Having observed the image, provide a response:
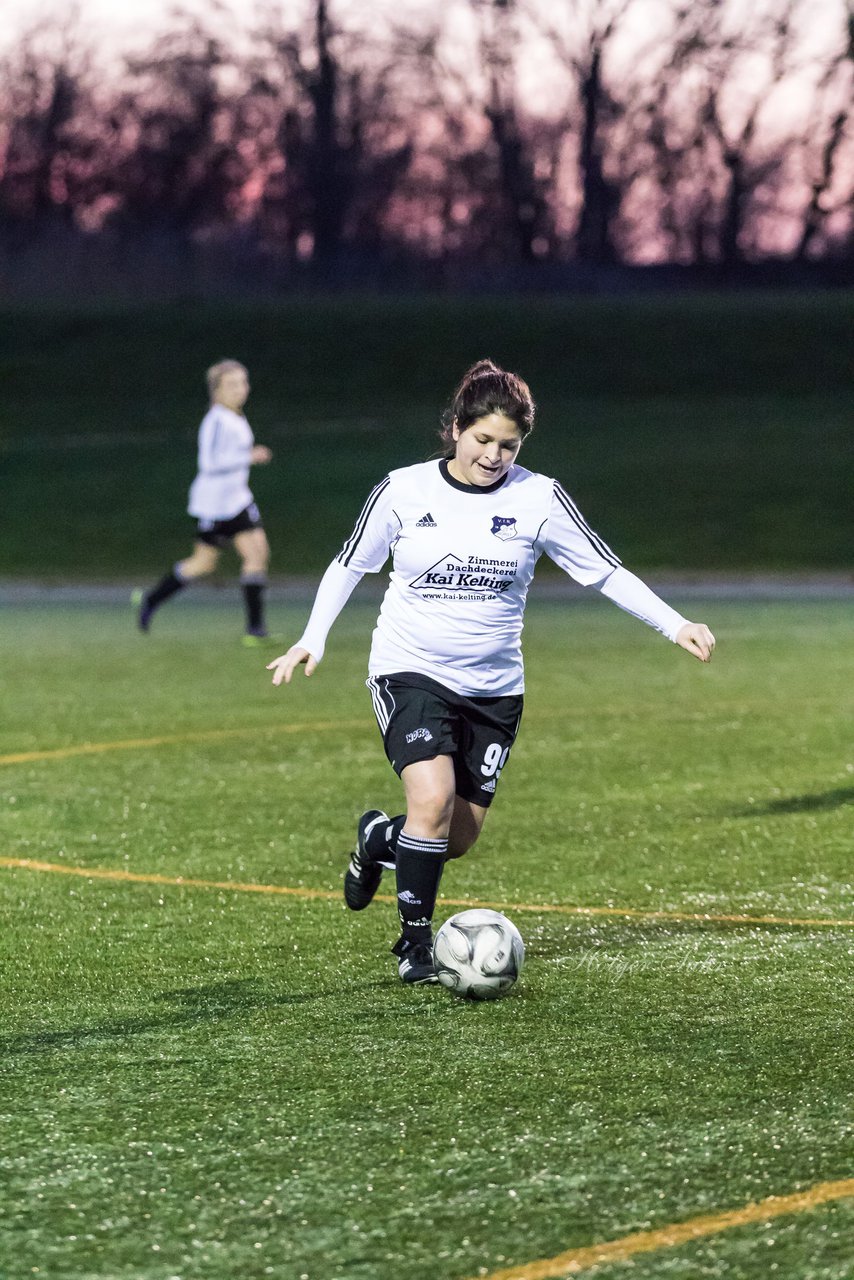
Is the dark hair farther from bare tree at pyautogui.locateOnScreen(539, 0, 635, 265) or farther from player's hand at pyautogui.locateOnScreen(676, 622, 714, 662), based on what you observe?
bare tree at pyautogui.locateOnScreen(539, 0, 635, 265)

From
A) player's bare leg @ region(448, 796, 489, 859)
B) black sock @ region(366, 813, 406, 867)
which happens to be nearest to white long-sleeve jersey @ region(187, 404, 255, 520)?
black sock @ region(366, 813, 406, 867)

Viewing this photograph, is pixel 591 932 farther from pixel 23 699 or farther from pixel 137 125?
pixel 137 125

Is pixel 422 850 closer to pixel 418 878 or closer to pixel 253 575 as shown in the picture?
pixel 418 878

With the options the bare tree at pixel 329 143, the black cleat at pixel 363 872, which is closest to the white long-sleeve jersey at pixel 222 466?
the black cleat at pixel 363 872

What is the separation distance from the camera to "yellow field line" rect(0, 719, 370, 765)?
11.1 metres

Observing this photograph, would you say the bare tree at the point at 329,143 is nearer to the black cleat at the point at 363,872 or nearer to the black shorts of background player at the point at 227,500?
the black shorts of background player at the point at 227,500

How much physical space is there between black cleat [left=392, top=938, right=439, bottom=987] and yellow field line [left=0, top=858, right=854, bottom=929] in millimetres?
1079

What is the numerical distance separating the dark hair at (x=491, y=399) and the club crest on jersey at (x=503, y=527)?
0.29 meters

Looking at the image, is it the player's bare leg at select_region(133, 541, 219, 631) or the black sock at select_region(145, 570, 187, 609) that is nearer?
the player's bare leg at select_region(133, 541, 219, 631)

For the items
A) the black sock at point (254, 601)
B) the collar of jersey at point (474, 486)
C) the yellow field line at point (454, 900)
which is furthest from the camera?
the black sock at point (254, 601)

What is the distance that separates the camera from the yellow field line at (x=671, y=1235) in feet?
11.9

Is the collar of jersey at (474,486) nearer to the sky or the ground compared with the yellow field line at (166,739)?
nearer to the sky

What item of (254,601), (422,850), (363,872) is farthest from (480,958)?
(254,601)

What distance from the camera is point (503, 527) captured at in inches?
242
